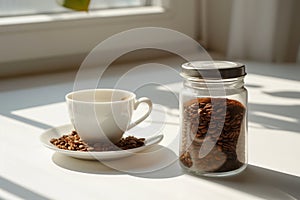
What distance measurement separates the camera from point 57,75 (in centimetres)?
148

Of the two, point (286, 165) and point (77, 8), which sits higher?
point (77, 8)

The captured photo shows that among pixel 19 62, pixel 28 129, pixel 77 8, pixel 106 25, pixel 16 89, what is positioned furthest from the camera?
pixel 106 25

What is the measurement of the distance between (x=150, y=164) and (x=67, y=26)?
853 mm

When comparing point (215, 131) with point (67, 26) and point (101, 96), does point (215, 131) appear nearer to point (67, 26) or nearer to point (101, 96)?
point (101, 96)

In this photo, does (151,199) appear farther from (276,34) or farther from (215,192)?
(276,34)

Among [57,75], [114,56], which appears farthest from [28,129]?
[114,56]

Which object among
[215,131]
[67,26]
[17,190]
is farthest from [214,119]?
[67,26]

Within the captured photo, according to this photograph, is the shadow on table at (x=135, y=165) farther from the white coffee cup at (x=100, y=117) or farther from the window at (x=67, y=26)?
the window at (x=67, y=26)

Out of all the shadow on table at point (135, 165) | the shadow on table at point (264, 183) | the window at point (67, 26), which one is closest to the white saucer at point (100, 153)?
the shadow on table at point (135, 165)

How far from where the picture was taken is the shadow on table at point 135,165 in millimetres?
722

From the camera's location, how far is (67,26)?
1.53 metres

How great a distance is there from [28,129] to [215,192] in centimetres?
40

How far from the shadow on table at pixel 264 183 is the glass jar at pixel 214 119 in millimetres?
13

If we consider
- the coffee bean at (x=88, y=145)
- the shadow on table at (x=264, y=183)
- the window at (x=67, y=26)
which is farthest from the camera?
the window at (x=67, y=26)
